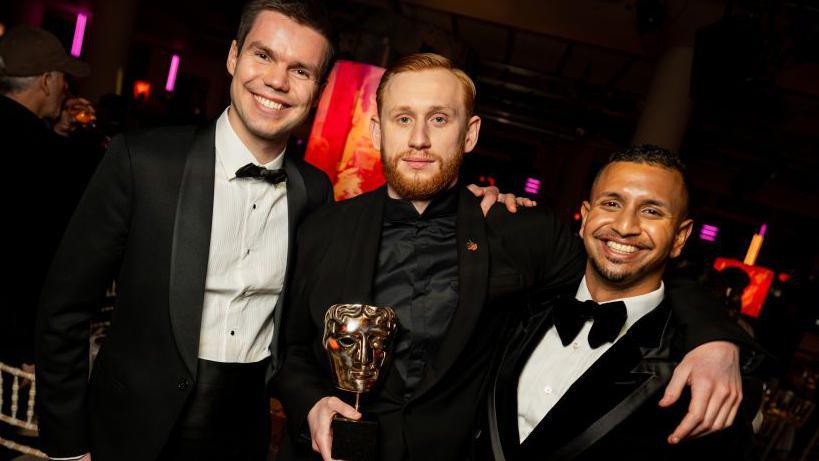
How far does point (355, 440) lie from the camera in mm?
1525

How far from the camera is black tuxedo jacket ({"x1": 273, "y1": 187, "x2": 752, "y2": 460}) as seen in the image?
177 centimetres

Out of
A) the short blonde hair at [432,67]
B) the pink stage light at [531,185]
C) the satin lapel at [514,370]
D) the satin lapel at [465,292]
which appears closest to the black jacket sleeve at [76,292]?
the short blonde hair at [432,67]

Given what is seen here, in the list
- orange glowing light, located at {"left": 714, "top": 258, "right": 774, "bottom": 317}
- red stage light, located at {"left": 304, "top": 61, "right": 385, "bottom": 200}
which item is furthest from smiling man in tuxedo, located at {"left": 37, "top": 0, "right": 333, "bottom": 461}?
orange glowing light, located at {"left": 714, "top": 258, "right": 774, "bottom": 317}

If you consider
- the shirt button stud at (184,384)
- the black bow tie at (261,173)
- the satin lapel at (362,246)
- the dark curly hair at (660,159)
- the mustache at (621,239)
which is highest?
the dark curly hair at (660,159)

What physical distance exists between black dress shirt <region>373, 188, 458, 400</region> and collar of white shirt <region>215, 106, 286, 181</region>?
Result: 0.58 meters

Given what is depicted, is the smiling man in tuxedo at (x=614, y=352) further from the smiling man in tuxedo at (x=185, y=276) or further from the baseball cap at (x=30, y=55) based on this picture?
the baseball cap at (x=30, y=55)

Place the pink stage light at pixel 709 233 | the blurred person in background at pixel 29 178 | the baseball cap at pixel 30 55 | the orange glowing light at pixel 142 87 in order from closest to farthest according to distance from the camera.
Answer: the blurred person in background at pixel 29 178
the baseball cap at pixel 30 55
the pink stage light at pixel 709 233
the orange glowing light at pixel 142 87

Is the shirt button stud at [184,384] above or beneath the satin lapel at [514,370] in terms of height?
beneath

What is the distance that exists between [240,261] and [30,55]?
2.27m

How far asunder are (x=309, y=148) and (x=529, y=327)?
386 cm

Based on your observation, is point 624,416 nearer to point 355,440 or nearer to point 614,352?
point 614,352

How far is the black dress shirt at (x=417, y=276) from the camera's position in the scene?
73.5 inches

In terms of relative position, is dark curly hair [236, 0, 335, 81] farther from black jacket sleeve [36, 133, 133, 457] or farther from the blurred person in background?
the blurred person in background

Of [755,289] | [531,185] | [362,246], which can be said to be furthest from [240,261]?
[531,185]
